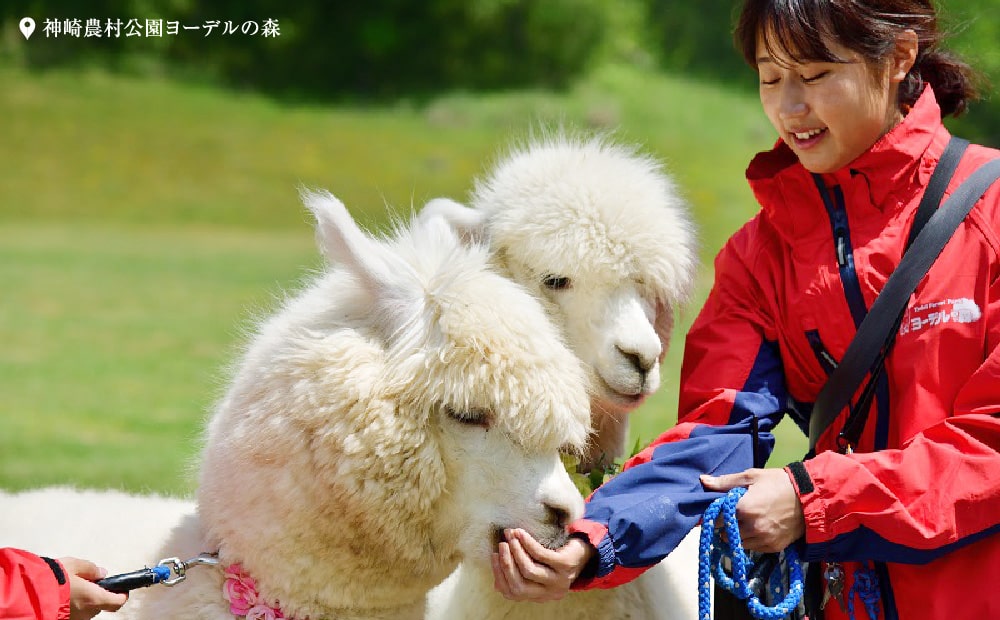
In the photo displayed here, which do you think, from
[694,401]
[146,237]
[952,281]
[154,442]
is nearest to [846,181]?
[952,281]

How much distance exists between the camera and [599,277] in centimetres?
289

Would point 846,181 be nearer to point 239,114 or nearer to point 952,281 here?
point 952,281

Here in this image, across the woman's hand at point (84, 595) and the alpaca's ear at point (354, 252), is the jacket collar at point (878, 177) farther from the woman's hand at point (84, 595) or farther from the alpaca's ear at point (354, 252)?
the woman's hand at point (84, 595)

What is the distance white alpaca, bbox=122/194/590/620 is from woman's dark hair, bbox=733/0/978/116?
2.52 feet

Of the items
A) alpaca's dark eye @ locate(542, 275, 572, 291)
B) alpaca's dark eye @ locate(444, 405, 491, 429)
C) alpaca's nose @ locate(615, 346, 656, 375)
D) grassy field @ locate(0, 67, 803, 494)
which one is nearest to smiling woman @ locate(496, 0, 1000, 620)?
alpaca's nose @ locate(615, 346, 656, 375)

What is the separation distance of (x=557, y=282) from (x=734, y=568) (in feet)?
2.97

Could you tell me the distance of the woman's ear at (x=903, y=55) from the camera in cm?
250

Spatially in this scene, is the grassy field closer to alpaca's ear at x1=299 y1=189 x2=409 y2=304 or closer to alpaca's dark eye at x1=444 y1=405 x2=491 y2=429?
alpaca's ear at x1=299 y1=189 x2=409 y2=304

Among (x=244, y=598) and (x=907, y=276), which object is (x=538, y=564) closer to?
(x=244, y=598)

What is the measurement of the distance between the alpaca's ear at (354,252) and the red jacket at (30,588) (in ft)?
2.64

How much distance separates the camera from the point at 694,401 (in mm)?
2578

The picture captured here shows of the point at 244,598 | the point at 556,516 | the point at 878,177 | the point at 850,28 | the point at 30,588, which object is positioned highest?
the point at 850,28

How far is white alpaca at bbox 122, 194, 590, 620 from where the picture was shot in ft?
7.59

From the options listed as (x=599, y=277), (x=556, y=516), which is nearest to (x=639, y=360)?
(x=599, y=277)
